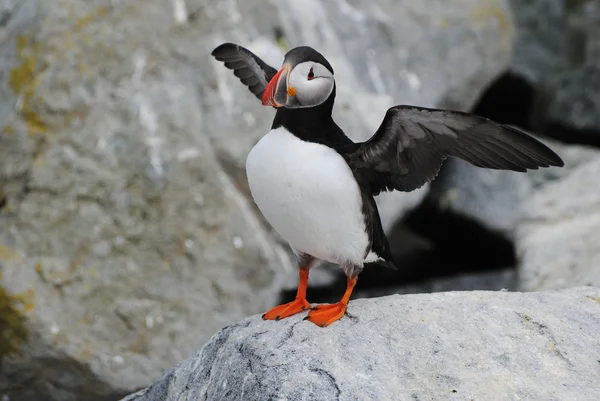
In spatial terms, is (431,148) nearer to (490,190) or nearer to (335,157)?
(335,157)

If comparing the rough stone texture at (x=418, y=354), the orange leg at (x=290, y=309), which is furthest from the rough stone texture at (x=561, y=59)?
the orange leg at (x=290, y=309)

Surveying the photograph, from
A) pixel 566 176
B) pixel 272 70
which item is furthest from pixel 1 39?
pixel 566 176

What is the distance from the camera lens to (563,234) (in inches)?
263

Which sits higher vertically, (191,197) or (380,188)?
(380,188)

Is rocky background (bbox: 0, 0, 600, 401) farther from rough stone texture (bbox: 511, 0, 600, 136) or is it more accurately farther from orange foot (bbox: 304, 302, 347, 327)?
orange foot (bbox: 304, 302, 347, 327)

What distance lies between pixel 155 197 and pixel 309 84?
3.10m

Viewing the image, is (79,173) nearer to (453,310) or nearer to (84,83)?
(84,83)

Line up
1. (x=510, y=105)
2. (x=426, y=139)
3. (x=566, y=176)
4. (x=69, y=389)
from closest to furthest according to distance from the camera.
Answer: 1. (x=426, y=139)
2. (x=69, y=389)
3. (x=566, y=176)
4. (x=510, y=105)

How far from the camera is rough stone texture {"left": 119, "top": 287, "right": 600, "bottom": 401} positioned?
3375 mm

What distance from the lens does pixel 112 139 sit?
6.33 meters

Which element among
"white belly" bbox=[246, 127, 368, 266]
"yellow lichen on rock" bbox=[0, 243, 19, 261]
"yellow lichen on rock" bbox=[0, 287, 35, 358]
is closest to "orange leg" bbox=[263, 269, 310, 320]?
"white belly" bbox=[246, 127, 368, 266]

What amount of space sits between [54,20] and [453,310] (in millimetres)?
4279

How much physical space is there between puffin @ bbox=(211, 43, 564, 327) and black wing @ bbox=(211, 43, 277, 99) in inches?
28.3

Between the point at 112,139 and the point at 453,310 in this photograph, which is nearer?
the point at 453,310
